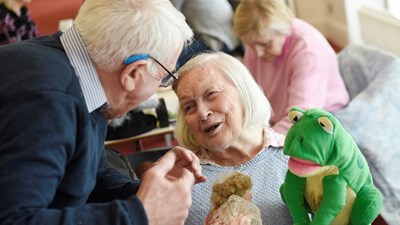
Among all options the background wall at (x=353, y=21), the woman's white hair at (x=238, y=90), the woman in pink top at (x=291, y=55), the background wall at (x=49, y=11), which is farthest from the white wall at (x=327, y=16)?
the woman's white hair at (x=238, y=90)

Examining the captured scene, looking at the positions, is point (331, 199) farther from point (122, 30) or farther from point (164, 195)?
point (122, 30)

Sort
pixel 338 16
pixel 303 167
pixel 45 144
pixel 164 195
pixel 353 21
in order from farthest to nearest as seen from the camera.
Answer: pixel 338 16, pixel 353 21, pixel 303 167, pixel 164 195, pixel 45 144

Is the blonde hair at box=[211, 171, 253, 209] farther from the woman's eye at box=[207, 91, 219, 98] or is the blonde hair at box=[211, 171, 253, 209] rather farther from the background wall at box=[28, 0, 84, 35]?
the background wall at box=[28, 0, 84, 35]

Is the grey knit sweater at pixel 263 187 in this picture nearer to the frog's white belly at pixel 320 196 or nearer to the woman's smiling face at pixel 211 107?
the woman's smiling face at pixel 211 107

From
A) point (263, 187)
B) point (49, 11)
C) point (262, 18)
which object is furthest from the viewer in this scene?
point (49, 11)

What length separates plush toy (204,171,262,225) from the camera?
1.44 meters

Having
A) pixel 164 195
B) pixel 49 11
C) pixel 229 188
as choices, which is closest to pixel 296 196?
pixel 229 188

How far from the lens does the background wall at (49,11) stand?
444 centimetres

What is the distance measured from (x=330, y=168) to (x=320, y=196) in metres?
0.11

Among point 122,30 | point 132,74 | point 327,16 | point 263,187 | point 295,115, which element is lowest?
point 327,16

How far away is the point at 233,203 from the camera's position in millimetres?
1451

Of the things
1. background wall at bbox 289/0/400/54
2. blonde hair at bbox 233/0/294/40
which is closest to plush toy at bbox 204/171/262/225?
blonde hair at bbox 233/0/294/40

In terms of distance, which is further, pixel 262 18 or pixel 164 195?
pixel 262 18

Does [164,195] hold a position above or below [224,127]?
above
